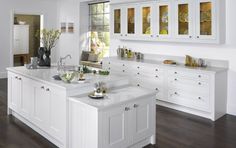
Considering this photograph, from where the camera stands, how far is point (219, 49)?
465 cm

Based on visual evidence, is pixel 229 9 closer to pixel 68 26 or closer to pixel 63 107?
pixel 63 107

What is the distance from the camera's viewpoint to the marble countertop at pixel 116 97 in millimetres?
2730

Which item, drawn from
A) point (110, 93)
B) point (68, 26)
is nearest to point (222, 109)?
point (110, 93)

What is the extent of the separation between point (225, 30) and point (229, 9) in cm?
36

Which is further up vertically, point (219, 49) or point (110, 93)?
point (219, 49)

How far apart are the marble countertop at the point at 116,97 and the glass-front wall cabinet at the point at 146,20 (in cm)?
235

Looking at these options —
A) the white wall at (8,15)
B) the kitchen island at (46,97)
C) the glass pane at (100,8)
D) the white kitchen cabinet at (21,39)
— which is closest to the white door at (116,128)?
the kitchen island at (46,97)

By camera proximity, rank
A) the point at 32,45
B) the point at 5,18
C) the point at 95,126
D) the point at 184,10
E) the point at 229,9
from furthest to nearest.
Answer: the point at 32,45 → the point at 5,18 → the point at 184,10 → the point at 229,9 → the point at 95,126

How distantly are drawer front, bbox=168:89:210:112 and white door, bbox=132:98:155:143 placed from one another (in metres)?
1.43

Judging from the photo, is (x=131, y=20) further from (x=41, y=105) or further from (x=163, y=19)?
(x=41, y=105)

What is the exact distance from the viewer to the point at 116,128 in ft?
9.21

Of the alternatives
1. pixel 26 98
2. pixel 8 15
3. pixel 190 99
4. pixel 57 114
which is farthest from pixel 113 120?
pixel 8 15

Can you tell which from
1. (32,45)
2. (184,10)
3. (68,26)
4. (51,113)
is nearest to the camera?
(51,113)

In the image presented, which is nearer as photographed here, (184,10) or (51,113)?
(51,113)
